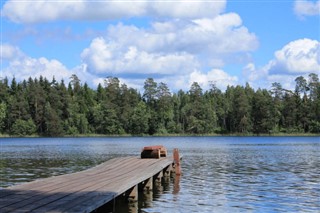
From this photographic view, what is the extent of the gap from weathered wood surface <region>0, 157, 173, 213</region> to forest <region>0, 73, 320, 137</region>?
126268mm

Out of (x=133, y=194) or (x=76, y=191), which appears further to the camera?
(x=133, y=194)

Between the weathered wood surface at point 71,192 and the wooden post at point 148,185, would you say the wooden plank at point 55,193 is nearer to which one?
the weathered wood surface at point 71,192

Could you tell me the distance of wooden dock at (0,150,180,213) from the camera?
12.6 m

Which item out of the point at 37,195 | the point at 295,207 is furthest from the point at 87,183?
the point at 295,207

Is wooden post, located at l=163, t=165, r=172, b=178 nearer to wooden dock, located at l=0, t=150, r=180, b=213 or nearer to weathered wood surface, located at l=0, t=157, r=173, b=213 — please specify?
wooden dock, located at l=0, t=150, r=180, b=213

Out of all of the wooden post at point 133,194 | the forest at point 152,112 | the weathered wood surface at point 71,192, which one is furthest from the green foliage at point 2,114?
the wooden post at point 133,194

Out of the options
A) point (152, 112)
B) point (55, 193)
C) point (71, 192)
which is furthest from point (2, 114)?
point (55, 193)

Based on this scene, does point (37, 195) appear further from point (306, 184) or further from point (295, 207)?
point (306, 184)

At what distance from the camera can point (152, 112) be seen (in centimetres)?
15088

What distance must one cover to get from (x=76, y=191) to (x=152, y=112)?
135316mm

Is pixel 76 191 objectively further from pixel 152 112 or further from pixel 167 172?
pixel 152 112

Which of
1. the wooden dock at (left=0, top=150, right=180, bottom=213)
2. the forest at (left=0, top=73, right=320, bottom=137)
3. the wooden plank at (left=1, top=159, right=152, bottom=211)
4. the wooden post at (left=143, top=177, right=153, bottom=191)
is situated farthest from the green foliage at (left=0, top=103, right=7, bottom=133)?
the wooden plank at (left=1, top=159, right=152, bottom=211)

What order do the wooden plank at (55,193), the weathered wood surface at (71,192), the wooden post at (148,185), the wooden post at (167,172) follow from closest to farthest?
1. the weathered wood surface at (71,192)
2. the wooden plank at (55,193)
3. the wooden post at (148,185)
4. the wooden post at (167,172)

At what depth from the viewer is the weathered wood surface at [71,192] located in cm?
1259
